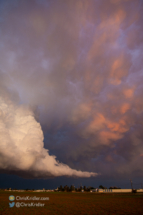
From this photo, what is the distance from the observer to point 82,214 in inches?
1232

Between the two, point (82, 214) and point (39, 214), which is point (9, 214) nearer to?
point (39, 214)

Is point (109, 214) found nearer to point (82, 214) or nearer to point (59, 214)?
point (82, 214)

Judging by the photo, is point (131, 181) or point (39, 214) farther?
point (131, 181)

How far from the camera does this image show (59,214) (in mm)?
31562

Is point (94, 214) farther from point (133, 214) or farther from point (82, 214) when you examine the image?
point (133, 214)

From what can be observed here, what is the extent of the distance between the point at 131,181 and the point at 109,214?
160630mm

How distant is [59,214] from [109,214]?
10.0 meters

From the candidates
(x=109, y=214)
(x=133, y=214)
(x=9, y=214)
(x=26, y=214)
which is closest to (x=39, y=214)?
(x=26, y=214)

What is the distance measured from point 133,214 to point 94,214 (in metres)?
7.70

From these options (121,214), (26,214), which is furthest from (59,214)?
(121,214)

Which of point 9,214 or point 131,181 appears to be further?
point 131,181

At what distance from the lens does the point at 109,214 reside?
103 ft

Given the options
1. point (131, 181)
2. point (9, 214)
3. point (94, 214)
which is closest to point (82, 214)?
point (94, 214)

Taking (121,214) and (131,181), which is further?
(131,181)
